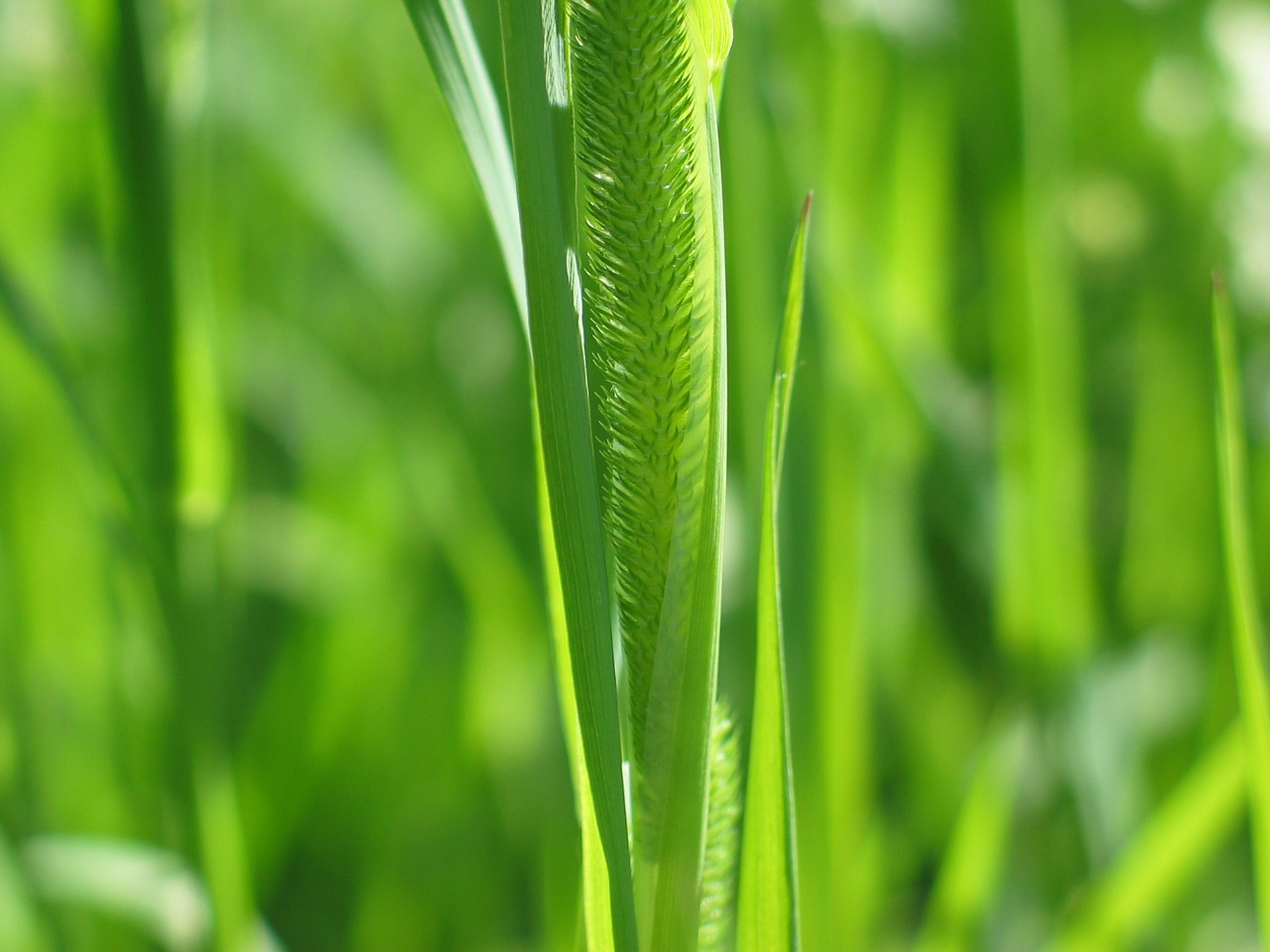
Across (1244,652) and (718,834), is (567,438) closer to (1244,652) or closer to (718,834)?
(718,834)

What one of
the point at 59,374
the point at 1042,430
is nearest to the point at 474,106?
the point at 59,374

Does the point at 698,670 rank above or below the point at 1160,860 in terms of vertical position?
above

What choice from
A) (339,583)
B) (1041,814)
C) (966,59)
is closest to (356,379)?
(339,583)

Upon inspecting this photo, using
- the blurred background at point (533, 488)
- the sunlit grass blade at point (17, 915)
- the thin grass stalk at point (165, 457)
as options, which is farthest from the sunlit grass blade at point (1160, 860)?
the sunlit grass blade at point (17, 915)

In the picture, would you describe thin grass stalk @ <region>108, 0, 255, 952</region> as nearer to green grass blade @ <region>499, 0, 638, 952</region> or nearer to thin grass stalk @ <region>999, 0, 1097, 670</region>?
green grass blade @ <region>499, 0, 638, 952</region>

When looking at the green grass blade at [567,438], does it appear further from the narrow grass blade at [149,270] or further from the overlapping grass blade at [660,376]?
the narrow grass blade at [149,270]

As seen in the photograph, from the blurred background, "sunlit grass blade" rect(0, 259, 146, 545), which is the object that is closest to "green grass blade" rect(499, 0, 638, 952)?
the blurred background

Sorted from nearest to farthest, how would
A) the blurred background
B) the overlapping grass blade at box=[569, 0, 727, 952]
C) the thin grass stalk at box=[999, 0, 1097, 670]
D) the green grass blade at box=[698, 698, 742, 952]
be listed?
the overlapping grass blade at box=[569, 0, 727, 952] < the green grass blade at box=[698, 698, 742, 952] < the blurred background < the thin grass stalk at box=[999, 0, 1097, 670]

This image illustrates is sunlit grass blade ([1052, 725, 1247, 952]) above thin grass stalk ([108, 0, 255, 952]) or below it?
below
